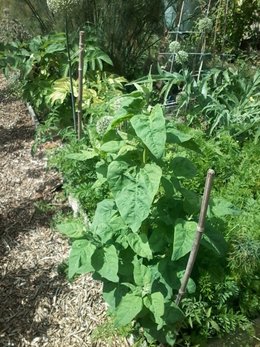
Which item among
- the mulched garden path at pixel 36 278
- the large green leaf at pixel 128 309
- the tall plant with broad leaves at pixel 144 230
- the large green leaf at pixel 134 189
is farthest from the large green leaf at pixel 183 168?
the mulched garden path at pixel 36 278

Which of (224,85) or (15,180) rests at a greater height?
(224,85)

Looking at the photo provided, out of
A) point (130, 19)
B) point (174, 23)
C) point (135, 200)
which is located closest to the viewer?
point (135, 200)

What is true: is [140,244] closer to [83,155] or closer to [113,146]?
[113,146]

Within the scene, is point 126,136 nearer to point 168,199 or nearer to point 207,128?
point 168,199

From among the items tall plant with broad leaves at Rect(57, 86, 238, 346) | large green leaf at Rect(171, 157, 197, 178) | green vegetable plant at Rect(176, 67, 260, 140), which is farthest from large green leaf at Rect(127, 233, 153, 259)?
green vegetable plant at Rect(176, 67, 260, 140)

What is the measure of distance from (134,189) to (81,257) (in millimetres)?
439

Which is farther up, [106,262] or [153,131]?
[153,131]

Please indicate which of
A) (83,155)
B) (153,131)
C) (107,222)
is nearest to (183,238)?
(107,222)

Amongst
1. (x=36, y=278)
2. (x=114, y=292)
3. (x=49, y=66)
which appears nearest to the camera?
(x=114, y=292)

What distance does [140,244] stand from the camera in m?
2.19

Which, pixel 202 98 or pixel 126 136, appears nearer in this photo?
pixel 126 136

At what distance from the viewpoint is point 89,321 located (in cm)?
287

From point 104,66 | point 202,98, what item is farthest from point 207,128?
point 104,66

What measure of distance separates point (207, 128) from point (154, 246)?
197 cm
